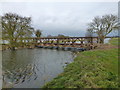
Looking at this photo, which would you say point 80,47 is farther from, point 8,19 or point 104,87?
point 104,87

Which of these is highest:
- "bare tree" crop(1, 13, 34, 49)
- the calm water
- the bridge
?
"bare tree" crop(1, 13, 34, 49)

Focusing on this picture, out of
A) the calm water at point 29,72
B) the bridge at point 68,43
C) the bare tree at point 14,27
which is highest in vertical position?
the bare tree at point 14,27

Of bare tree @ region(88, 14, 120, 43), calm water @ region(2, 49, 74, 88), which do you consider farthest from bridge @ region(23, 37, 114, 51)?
calm water @ region(2, 49, 74, 88)

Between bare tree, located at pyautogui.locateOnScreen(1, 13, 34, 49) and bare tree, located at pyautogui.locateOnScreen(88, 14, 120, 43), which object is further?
bare tree, located at pyautogui.locateOnScreen(88, 14, 120, 43)

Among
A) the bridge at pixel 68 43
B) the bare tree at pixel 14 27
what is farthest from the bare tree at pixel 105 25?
the bare tree at pixel 14 27

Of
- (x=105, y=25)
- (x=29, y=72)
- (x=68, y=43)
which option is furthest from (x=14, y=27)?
(x=105, y=25)

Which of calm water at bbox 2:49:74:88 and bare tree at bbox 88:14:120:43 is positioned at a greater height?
bare tree at bbox 88:14:120:43

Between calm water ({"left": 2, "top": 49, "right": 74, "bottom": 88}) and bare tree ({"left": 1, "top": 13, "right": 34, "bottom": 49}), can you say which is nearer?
calm water ({"left": 2, "top": 49, "right": 74, "bottom": 88})

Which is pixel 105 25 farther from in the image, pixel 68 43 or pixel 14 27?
pixel 14 27

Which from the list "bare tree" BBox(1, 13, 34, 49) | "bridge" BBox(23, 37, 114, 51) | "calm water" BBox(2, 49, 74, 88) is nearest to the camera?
"calm water" BBox(2, 49, 74, 88)

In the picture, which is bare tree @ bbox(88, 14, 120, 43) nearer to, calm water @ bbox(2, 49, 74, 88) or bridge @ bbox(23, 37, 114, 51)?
bridge @ bbox(23, 37, 114, 51)

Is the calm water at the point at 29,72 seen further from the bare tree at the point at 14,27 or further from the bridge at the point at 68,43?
the bridge at the point at 68,43

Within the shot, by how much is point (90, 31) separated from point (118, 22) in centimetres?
814

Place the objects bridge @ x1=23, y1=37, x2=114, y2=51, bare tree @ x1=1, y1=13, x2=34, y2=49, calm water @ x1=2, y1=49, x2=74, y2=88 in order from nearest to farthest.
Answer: calm water @ x1=2, y1=49, x2=74, y2=88 < bare tree @ x1=1, y1=13, x2=34, y2=49 < bridge @ x1=23, y1=37, x2=114, y2=51
